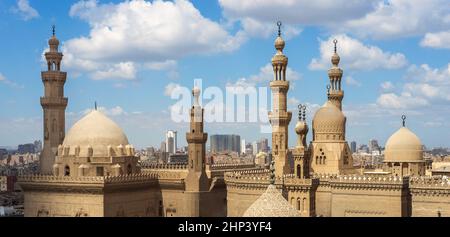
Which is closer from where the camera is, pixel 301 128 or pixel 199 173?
pixel 301 128

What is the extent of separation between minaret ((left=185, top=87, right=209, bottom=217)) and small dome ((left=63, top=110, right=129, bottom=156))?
12.1 ft

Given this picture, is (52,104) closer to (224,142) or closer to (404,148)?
(404,148)

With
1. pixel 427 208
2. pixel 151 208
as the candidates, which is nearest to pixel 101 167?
pixel 151 208

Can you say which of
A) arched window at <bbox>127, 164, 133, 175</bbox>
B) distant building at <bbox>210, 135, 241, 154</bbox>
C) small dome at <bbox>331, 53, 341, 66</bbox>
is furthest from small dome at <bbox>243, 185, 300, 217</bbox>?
distant building at <bbox>210, 135, 241, 154</bbox>

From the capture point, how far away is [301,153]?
26344 mm

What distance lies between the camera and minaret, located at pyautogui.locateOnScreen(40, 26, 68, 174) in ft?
111

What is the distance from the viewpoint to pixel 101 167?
30.3 meters

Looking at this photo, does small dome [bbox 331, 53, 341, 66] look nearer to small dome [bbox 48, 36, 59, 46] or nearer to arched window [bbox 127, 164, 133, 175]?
arched window [bbox 127, 164, 133, 175]

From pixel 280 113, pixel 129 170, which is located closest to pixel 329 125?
pixel 280 113

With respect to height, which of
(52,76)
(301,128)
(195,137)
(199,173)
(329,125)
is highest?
(52,76)

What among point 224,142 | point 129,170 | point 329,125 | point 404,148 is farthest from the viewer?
point 224,142

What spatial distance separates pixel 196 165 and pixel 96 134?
530 centimetres

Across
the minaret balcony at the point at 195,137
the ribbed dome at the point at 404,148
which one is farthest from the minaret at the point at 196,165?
the ribbed dome at the point at 404,148
